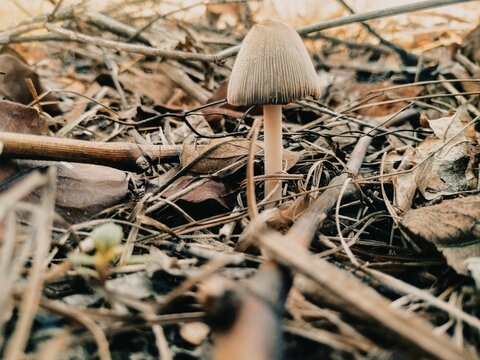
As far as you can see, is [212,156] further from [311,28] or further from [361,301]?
[361,301]

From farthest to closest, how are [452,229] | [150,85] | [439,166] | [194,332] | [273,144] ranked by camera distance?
[150,85], [439,166], [273,144], [452,229], [194,332]

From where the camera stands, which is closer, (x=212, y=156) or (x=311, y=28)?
(x=212, y=156)

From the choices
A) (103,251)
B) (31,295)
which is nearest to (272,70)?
(103,251)

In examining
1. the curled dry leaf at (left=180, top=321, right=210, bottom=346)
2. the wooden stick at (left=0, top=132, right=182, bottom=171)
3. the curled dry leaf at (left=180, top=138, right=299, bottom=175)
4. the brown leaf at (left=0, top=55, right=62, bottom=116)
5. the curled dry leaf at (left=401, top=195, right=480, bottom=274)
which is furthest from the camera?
the brown leaf at (left=0, top=55, right=62, bottom=116)

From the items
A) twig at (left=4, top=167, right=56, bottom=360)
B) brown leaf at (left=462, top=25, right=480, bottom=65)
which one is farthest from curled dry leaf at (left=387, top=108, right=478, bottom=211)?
brown leaf at (left=462, top=25, right=480, bottom=65)

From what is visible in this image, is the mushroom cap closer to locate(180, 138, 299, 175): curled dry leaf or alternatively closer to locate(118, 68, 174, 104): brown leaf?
locate(180, 138, 299, 175): curled dry leaf

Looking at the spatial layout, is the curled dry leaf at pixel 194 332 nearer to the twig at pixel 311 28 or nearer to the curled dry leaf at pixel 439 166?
the curled dry leaf at pixel 439 166
